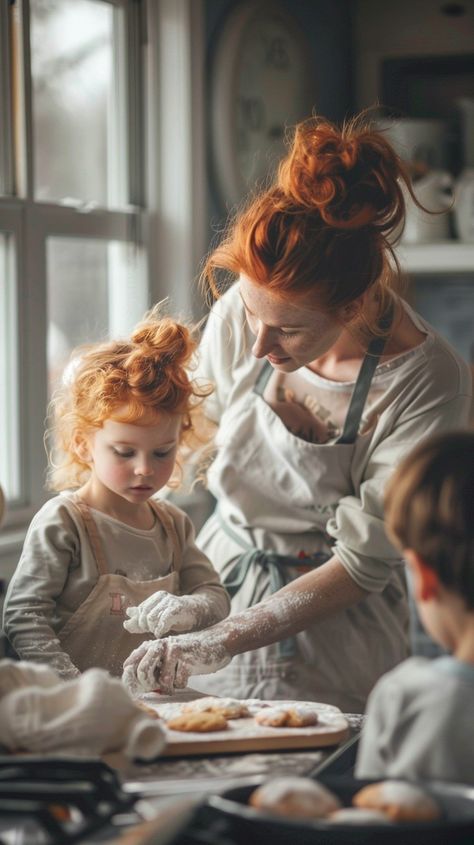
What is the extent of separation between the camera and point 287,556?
200 centimetres

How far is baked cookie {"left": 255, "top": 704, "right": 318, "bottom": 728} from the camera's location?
4.53ft

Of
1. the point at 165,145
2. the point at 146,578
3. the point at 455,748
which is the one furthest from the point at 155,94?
the point at 455,748

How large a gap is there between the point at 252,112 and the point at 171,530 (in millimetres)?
1685

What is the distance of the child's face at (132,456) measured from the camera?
1687 millimetres

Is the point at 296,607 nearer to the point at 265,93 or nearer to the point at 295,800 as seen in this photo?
the point at 295,800

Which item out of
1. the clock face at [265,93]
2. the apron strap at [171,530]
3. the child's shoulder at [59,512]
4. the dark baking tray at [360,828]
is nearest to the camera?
the dark baking tray at [360,828]

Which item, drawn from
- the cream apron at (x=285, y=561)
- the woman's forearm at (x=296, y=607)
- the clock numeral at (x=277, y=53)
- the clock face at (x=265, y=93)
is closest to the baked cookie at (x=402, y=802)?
the woman's forearm at (x=296, y=607)

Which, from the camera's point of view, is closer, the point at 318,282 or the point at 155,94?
the point at 318,282

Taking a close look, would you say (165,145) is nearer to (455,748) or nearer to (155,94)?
(155,94)

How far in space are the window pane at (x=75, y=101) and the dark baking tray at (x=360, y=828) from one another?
1.68 metres

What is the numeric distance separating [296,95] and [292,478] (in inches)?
68.6

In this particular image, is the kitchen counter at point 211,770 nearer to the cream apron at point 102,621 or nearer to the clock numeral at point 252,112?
the cream apron at point 102,621

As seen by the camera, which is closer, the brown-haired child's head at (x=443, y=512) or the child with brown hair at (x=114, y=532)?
the brown-haired child's head at (x=443, y=512)

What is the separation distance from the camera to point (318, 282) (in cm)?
170
